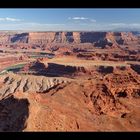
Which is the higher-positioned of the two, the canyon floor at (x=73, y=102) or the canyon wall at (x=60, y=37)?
the canyon wall at (x=60, y=37)

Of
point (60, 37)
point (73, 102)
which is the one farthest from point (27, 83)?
Result: point (60, 37)

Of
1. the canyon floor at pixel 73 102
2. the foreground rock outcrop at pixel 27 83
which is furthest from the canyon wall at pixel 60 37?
the foreground rock outcrop at pixel 27 83

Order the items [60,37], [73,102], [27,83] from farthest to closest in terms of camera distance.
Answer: [60,37] → [27,83] → [73,102]

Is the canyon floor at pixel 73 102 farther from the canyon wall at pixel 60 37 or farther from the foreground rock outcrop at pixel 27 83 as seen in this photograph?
the canyon wall at pixel 60 37

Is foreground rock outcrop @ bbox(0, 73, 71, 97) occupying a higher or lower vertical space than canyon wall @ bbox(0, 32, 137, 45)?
lower

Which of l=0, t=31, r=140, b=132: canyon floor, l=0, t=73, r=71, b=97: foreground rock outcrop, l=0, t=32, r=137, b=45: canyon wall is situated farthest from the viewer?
l=0, t=32, r=137, b=45: canyon wall

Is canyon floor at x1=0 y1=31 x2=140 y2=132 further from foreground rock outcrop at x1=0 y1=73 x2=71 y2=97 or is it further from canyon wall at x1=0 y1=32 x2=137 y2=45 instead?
canyon wall at x1=0 y1=32 x2=137 y2=45

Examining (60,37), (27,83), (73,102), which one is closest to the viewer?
(73,102)

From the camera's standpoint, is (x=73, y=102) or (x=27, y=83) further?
(x=27, y=83)

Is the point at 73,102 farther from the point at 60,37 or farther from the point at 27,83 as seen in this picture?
the point at 60,37

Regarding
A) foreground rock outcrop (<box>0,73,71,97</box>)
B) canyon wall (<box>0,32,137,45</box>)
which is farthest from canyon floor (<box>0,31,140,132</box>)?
canyon wall (<box>0,32,137,45</box>)
